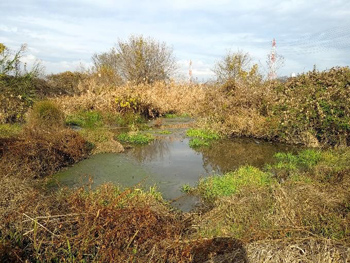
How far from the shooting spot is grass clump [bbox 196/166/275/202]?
5.86 m

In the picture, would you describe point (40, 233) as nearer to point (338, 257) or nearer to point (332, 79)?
point (338, 257)

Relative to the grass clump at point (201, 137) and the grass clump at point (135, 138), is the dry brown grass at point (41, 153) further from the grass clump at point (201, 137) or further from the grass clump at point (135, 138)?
the grass clump at point (201, 137)

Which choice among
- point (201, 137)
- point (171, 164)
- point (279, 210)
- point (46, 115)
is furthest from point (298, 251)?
point (46, 115)

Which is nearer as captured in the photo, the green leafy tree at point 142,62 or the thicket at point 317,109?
the thicket at point 317,109

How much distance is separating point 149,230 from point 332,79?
397 inches

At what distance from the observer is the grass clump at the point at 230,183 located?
5.86 metres

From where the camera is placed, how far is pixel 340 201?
14.6 feet

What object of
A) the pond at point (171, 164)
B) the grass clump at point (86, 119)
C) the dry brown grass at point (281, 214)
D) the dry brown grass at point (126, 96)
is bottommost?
the pond at point (171, 164)

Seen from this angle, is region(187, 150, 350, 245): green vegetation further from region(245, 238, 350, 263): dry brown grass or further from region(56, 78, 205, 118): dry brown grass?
region(56, 78, 205, 118): dry brown grass

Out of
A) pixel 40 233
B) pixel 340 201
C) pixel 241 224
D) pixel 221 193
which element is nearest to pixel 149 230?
pixel 40 233

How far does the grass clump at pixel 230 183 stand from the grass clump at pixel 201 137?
4.01 m

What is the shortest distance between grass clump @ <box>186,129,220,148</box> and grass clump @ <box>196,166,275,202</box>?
4013 mm

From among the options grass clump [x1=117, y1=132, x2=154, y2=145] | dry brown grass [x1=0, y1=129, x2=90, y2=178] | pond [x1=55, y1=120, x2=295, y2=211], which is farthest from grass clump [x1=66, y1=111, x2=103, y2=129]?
dry brown grass [x1=0, y1=129, x2=90, y2=178]

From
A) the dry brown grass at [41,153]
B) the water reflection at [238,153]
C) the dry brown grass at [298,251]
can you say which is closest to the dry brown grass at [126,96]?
the water reflection at [238,153]
